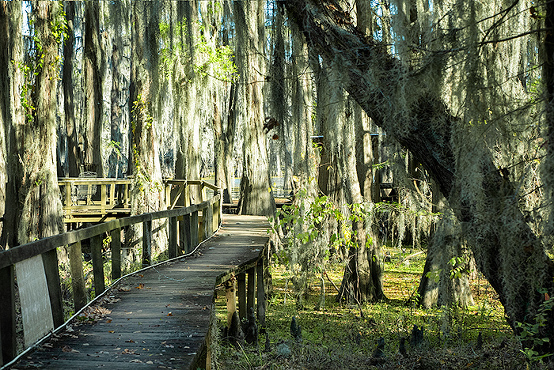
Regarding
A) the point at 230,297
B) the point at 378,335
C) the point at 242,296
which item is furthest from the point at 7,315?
the point at 378,335

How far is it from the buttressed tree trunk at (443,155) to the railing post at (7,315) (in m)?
3.08

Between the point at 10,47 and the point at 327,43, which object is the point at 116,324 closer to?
the point at 327,43

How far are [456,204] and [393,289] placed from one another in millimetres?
8499

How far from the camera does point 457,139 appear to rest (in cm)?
401

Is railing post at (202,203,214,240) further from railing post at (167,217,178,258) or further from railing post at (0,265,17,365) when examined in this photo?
railing post at (0,265,17,365)

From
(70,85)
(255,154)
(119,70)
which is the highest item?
(119,70)

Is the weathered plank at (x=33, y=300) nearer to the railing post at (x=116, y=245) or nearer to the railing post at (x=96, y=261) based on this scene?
the railing post at (x=96, y=261)

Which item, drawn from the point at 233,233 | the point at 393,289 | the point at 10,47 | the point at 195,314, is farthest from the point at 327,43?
the point at 10,47

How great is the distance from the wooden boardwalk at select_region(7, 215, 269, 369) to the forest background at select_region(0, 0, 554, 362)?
2100 millimetres

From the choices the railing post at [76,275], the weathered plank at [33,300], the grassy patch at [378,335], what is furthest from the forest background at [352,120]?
the weathered plank at [33,300]

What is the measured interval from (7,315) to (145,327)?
1.15m

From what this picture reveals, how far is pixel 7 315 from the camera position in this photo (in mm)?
3377

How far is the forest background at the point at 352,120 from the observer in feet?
12.4

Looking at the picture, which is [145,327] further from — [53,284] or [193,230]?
[193,230]
